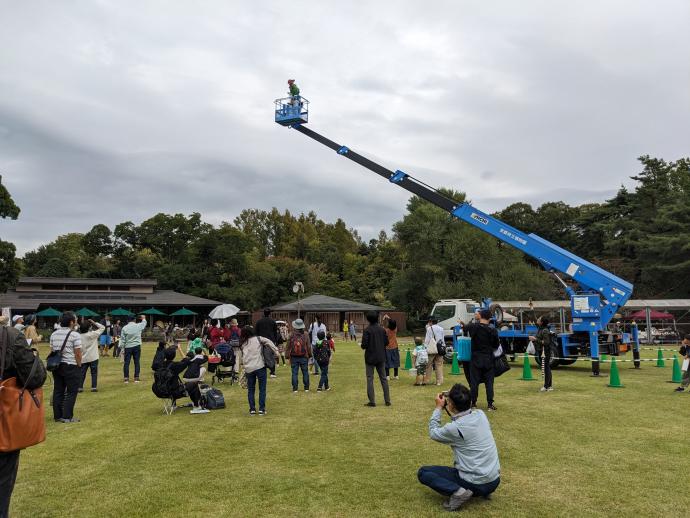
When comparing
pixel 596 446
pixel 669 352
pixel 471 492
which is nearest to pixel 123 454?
pixel 471 492

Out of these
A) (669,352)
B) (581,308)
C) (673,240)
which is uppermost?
(673,240)

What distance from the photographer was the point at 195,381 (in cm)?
1009

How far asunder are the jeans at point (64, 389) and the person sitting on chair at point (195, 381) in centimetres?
187

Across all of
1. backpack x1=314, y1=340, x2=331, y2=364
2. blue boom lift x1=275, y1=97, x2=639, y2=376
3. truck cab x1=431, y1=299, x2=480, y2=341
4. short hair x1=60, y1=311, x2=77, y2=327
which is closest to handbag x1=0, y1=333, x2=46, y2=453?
short hair x1=60, y1=311, x2=77, y2=327

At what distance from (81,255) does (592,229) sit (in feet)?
193

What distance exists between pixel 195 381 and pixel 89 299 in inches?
1511

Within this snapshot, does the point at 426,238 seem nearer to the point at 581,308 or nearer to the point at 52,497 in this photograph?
the point at 581,308

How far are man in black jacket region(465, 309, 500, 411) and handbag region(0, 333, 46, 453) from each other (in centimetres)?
704

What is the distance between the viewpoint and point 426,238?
45.7m

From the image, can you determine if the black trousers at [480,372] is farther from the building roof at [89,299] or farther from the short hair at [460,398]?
the building roof at [89,299]

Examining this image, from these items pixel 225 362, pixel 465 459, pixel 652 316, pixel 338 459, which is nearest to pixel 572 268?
pixel 225 362

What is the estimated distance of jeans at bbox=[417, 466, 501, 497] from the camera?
4.97 m

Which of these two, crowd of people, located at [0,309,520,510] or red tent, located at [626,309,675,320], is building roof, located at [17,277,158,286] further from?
red tent, located at [626,309,675,320]

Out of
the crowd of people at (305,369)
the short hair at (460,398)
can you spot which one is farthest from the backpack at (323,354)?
the short hair at (460,398)
